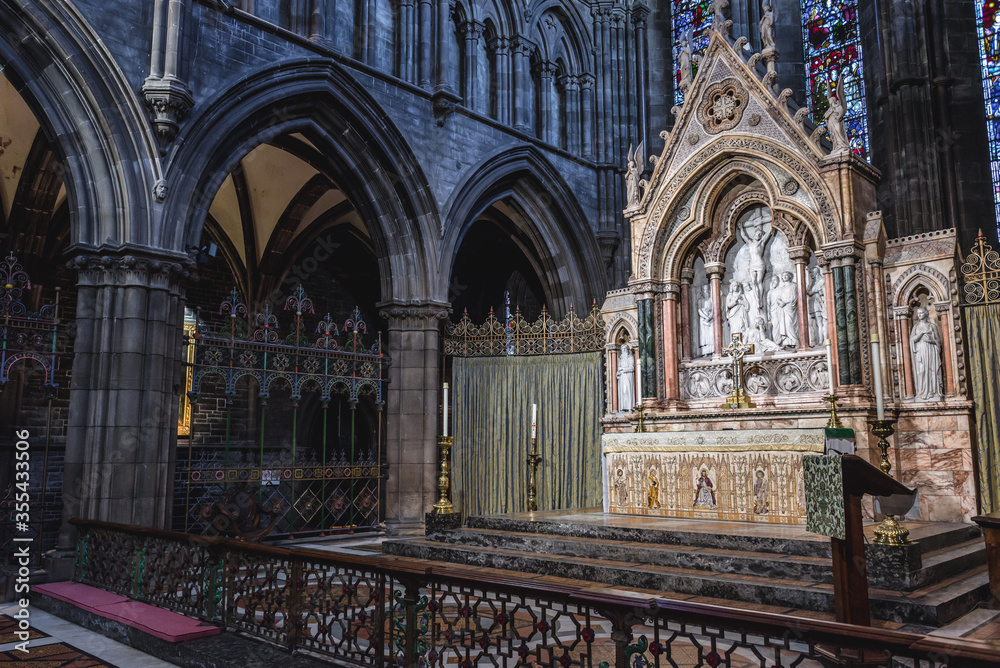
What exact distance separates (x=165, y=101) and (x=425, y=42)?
4783 mm

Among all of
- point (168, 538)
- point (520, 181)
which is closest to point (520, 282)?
point (520, 181)

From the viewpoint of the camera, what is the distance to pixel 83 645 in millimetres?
5281

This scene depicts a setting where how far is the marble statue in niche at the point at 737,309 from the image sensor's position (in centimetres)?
928

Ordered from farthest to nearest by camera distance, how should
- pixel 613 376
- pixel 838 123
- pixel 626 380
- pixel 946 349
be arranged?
pixel 613 376 < pixel 626 380 < pixel 838 123 < pixel 946 349

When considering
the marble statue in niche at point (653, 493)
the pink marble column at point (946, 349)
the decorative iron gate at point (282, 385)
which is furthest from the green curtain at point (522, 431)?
the pink marble column at point (946, 349)

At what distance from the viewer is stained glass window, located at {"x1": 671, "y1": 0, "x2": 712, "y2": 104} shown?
52.1 ft

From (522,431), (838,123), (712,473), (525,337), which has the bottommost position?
(712,473)

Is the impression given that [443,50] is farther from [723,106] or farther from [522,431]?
[522,431]

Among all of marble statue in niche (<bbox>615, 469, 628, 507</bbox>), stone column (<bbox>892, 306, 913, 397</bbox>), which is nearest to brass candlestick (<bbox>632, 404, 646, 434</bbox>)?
marble statue in niche (<bbox>615, 469, 628, 507</bbox>)

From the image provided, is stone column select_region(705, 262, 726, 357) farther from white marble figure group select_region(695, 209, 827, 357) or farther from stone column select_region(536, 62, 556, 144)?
stone column select_region(536, 62, 556, 144)

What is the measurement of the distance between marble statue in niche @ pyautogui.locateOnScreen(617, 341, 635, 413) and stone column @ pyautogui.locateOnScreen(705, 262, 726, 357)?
4.06 ft

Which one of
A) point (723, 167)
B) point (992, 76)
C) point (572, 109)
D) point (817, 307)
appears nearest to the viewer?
point (817, 307)

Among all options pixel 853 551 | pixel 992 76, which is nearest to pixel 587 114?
pixel 992 76

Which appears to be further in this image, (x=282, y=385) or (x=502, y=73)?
(x=502, y=73)
